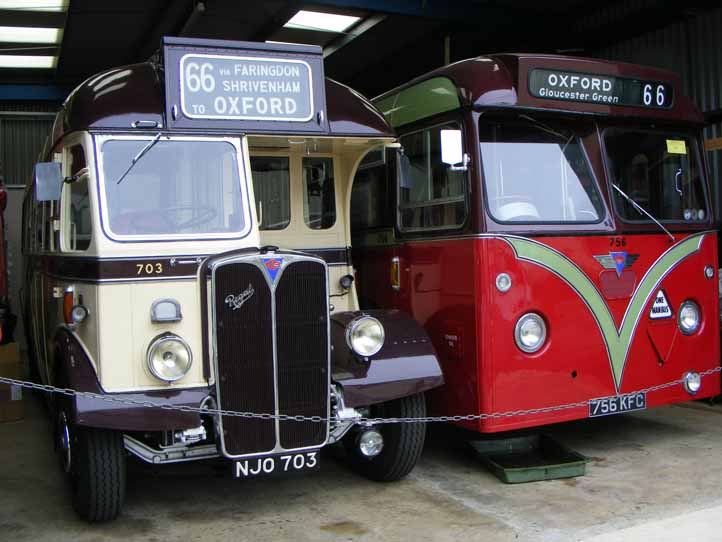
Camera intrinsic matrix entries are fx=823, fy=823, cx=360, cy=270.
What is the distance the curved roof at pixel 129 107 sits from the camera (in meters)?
4.92

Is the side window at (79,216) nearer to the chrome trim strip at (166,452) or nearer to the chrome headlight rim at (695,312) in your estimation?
the chrome trim strip at (166,452)

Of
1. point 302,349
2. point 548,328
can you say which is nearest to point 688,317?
point 548,328

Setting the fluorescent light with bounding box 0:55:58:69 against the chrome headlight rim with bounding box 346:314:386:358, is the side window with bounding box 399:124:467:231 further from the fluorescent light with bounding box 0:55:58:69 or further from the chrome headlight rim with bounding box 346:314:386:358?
the fluorescent light with bounding box 0:55:58:69

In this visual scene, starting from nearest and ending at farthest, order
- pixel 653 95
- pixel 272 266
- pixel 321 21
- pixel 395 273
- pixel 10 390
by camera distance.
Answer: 1. pixel 272 266
2. pixel 653 95
3. pixel 395 273
4. pixel 10 390
5. pixel 321 21

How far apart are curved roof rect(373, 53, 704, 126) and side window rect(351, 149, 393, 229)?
554 mm

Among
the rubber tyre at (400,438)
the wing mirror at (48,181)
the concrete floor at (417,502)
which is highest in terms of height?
the wing mirror at (48,181)

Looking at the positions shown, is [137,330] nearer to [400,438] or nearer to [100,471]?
[100,471]

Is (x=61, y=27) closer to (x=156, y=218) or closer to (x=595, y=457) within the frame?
(x=156, y=218)

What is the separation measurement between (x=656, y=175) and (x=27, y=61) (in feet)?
33.8

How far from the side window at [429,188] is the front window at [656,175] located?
1228 mm

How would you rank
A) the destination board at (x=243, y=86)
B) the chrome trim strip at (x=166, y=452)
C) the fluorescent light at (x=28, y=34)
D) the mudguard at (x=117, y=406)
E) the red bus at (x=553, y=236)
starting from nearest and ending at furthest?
the mudguard at (x=117, y=406)
the chrome trim strip at (x=166, y=452)
the destination board at (x=243, y=86)
the red bus at (x=553, y=236)
the fluorescent light at (x=28, y=34)

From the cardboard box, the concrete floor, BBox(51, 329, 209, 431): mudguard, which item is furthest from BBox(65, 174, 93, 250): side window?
the cardboard box

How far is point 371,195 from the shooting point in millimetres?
7145

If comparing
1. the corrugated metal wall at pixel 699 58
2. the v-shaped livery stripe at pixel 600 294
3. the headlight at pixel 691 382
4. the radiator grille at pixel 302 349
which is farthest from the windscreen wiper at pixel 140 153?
the corrugated metal wall at pixel 699 58
